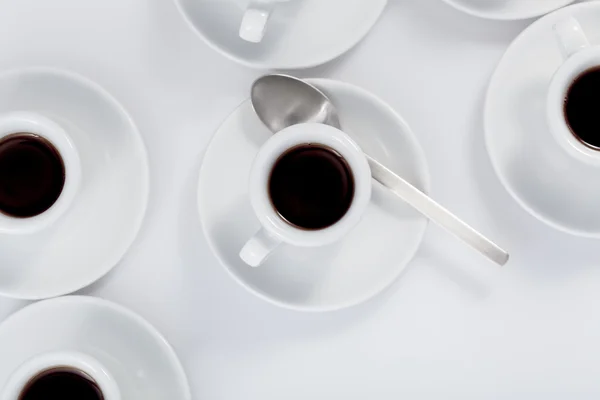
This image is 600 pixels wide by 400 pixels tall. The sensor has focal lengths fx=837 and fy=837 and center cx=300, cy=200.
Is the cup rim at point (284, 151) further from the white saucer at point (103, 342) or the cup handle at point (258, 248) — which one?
the white saucer at point (103, 342)

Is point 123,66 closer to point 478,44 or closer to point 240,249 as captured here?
point 240,249

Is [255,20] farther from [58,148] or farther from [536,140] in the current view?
[536,140]

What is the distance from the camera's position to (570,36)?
3.34ft

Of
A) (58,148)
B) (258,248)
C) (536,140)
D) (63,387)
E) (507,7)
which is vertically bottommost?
(63,387)

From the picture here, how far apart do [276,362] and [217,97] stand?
Answer: 371 millimetres

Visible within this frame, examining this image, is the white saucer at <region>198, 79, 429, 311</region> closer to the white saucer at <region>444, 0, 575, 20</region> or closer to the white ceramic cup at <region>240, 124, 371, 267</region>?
the white ceramic cup at <region>240, 124, 371, 267</region>

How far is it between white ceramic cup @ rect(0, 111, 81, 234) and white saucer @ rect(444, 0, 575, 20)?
1.71 feet

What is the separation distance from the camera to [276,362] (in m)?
1.14

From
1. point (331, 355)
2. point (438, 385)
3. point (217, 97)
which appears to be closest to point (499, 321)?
point (438, 385)

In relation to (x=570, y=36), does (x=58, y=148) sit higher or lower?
lower

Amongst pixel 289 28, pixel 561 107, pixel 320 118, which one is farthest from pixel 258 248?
pixel 561 107

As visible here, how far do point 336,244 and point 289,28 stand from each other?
29 cm

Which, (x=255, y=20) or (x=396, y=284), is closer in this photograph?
(x=255, y=20)

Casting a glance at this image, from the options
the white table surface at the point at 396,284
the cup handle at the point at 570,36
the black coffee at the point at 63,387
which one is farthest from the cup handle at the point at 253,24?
the black coffee at the point at 63,387
